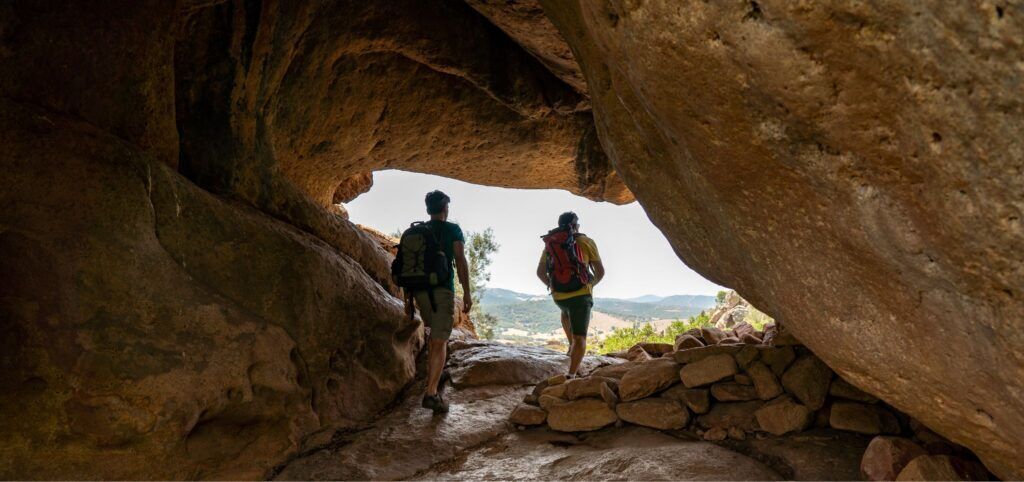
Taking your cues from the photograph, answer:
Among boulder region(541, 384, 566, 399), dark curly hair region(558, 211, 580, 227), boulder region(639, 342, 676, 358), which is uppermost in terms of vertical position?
dark curly hair region(558, 211, 580, 227)

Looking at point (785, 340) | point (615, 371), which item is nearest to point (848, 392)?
point (785, 340)

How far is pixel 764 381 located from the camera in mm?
4871

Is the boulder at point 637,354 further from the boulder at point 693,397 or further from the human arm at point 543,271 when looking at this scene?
the boulder at point 693,397

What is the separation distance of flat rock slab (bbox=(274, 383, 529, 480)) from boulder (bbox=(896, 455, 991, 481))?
3.20m

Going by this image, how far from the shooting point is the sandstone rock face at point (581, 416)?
5199mm

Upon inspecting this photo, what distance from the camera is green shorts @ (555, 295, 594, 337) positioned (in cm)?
652

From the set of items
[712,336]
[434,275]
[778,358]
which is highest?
[434,275]

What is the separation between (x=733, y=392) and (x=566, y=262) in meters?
2.31

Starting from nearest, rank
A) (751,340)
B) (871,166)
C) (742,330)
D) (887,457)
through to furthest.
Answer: (871,166) → (887,457) → (751,340) → (742,330)

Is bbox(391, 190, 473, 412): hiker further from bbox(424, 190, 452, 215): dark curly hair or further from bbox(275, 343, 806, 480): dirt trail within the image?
bbox(275, 343, 806, 480): dirt trail

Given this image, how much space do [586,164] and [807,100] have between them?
24.9ft

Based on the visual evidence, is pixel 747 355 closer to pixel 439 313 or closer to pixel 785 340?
pixel 785 340

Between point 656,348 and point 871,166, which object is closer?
point 871,166

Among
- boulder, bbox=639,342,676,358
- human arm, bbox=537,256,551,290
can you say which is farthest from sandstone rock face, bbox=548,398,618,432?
boulder, bbox=639,342,676,358
